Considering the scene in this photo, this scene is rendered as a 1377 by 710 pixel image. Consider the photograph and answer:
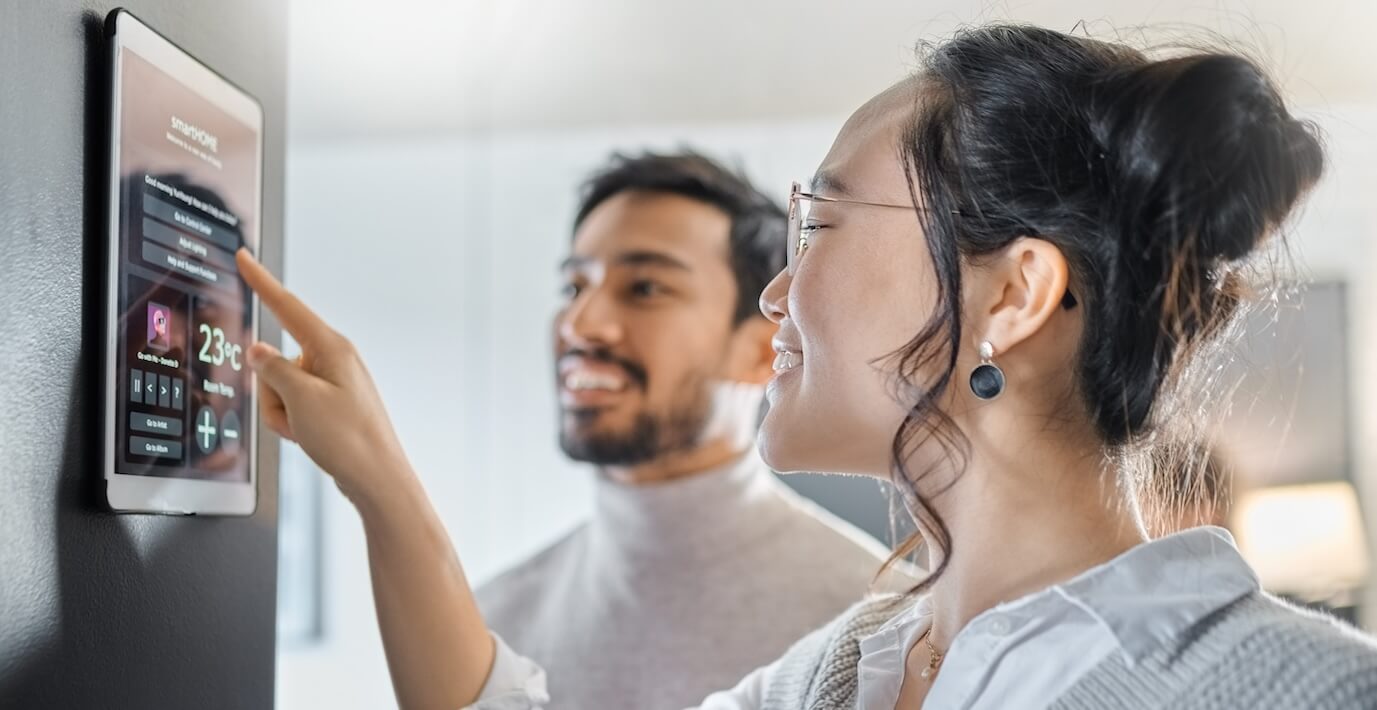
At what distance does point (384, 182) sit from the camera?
3.72 metres

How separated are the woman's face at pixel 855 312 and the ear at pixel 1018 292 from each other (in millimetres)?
38

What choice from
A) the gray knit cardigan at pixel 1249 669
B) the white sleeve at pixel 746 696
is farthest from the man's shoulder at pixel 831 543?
the gray knit cardigan at pixel 1249 669

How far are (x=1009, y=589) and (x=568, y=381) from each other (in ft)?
4.39

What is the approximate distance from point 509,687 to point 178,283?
1.41 feet

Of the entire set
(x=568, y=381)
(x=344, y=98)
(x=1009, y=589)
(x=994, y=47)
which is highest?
(x=344, y=98)

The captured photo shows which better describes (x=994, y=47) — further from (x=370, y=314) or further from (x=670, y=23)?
(x=370, y=314)

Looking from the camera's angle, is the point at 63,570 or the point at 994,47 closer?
the point at 63,570

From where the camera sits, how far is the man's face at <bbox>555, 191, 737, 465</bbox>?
82.4 inches

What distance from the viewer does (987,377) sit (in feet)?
2.82

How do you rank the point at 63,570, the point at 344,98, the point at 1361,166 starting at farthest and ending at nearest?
1. the point at 344,98
2. the point at 1361,166
3. the point at 63,570

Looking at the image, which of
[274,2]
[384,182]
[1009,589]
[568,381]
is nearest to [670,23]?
[568,381]

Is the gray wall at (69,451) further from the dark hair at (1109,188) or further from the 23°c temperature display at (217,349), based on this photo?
the dark hair at (1109,188)

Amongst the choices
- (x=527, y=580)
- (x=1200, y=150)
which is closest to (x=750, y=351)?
(x=527, y=580)

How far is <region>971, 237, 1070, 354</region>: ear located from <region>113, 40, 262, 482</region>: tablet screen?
1.67ft
